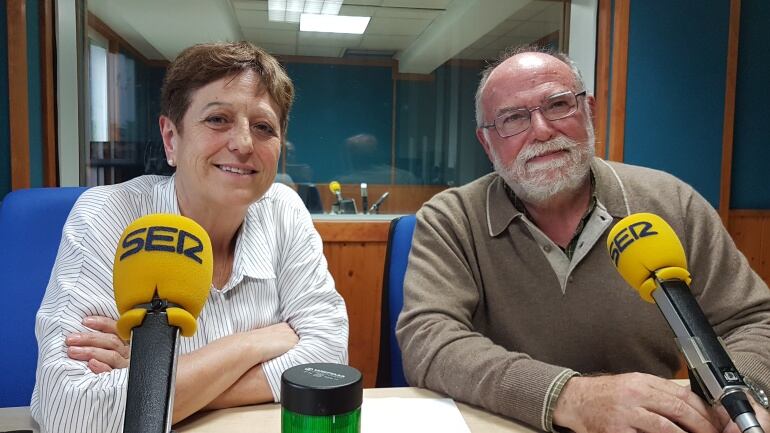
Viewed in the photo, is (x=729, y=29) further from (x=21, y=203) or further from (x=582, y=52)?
(x=21, y=203)

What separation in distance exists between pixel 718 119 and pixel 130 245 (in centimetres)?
287

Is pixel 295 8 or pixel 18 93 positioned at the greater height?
pixel 295 8

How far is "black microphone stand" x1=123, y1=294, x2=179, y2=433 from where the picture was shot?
0.44 meters

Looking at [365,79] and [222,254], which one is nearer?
[222,254]

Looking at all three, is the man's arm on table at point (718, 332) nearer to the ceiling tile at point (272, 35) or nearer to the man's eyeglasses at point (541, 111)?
the man's eyeglasses at point (541, 111)

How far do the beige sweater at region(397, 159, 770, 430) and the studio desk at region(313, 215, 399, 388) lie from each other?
1.12 m

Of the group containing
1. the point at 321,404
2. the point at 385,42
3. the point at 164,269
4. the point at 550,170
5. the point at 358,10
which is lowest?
the point at 321,404

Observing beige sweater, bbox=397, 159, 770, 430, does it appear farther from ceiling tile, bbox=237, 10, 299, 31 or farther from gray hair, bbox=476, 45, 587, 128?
ceiling tile, bbox=237, 10, 299, 31

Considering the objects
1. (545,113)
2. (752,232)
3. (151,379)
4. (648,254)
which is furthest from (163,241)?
(752,232)

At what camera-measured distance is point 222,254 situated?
4.19 ft

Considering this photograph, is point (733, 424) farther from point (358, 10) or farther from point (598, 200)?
point (358, 10)

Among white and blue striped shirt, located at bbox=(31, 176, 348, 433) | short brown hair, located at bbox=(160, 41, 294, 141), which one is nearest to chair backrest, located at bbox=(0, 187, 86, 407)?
white and blue striped shirt, located at bbox=(31, 176, 348, 433)

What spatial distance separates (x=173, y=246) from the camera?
578 mm

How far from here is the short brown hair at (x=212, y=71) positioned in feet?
3.80
